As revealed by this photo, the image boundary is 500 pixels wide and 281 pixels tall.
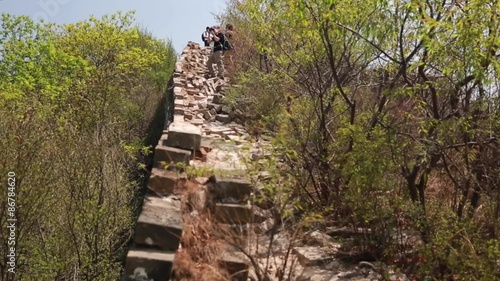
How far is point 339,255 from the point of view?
4488 millimetres

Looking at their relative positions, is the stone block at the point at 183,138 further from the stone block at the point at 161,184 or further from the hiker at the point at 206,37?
the hiker at the point at 206,37

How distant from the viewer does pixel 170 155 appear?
539 cm

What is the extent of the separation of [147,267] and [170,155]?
1.88 m

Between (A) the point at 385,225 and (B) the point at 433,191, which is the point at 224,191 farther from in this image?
(B) the point at 433,191

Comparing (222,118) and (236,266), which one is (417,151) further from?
(222,118)

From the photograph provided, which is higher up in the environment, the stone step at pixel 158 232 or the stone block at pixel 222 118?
the stone block at pixel 222 118

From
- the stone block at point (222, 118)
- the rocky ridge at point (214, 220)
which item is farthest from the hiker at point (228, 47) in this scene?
the rocky ridge at point (214, 220)

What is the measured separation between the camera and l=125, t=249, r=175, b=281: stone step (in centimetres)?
→ 364

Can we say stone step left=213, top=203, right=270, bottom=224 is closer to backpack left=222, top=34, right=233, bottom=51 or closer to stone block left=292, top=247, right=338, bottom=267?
stone block left=292, top=247, right=338, bottom=267

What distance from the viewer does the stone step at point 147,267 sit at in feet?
11.9

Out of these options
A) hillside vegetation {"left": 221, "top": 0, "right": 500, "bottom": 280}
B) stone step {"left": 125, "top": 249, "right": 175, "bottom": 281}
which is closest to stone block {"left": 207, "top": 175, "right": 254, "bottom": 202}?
hillside vegetation {"left": 221, "top": 0, "right": 500, "bottom": 280}

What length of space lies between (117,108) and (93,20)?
4.69 m

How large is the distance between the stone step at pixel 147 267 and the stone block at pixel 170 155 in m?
1.74

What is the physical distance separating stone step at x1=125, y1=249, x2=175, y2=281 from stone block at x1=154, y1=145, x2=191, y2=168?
1.74m
